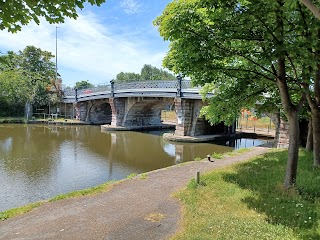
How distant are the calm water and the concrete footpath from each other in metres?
3.78

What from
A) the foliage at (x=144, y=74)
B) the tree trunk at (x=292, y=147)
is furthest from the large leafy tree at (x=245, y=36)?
the foliage at (x=144, y=74)

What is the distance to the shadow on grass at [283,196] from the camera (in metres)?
5.25

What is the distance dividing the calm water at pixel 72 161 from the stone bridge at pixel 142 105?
313 cm

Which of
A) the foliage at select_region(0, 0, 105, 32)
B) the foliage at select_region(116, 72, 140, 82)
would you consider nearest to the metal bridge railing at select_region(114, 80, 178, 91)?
the foliage at select_region(0, 0, 105, 32)

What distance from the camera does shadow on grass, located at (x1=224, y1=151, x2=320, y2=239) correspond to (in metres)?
5.25

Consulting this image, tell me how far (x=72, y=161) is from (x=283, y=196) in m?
14.1

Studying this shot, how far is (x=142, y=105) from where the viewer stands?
37.4 metres

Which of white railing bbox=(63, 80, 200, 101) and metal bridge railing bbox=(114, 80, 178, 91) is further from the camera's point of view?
metal bridge railing bbox=(114, 80, 178, 91)

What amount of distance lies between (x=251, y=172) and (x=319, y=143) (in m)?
2.31

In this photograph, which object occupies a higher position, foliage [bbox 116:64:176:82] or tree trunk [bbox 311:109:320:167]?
foliage [bbox 116:64:176:82]

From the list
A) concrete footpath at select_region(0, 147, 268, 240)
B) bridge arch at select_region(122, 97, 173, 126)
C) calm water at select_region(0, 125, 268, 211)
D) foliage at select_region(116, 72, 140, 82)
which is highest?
foliage at select_region(116, 72, 140, 82)

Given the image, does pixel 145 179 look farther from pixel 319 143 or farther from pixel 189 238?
pixel 319 143

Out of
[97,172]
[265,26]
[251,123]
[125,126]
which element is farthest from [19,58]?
[265,26]

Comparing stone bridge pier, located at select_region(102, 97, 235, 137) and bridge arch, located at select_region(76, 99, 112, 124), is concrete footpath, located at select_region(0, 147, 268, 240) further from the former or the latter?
bridge arch, located at select_region(76, 99, 112, 124)
